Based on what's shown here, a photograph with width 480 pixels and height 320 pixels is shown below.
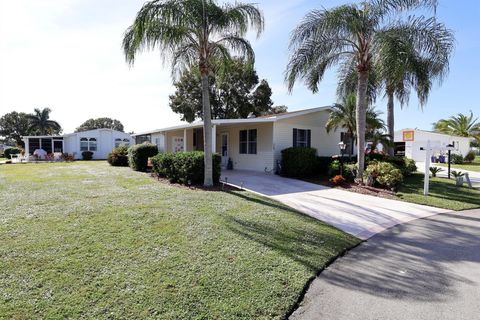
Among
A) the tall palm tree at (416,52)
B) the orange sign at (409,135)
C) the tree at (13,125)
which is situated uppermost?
the tree at (13,125)

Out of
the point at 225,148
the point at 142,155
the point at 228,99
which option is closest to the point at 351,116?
the point at 225,148

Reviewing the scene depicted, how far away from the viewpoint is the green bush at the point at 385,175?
36.3ft

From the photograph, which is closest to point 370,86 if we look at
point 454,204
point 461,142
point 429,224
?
point 454,204

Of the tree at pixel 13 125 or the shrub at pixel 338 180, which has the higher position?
the tree at pixel 13 125

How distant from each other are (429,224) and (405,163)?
9.22m

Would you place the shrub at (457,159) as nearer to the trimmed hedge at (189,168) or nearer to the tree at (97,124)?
the trimmed hedge at (189,168)

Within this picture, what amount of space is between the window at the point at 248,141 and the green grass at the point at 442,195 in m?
7.33

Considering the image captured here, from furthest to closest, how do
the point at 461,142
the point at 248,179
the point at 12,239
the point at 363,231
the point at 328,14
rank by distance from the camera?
1. the point at 461,142
2. the point at 248,179
3. the point at 328,14
4. the point at 363,231
5. the point at 12,239

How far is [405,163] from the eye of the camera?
15.1m

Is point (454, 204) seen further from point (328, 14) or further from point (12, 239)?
point (12, 239)

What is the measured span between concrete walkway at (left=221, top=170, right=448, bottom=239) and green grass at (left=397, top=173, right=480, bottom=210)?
0.73 meters

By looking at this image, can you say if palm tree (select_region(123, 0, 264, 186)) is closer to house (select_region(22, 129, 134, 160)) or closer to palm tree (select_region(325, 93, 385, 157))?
palm tree (select_region(325, 93, 385, 157))

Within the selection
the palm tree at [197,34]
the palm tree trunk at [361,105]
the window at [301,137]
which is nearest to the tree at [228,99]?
the window at [301,137]

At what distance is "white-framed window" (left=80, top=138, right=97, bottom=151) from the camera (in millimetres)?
32094
